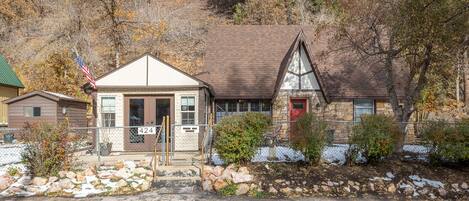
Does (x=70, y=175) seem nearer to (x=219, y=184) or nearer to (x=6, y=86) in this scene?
(x=219, y=184)

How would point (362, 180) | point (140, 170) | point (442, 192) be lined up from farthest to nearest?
1. point (140, 170)
2. point (362, 180)
3. point (442, 192)

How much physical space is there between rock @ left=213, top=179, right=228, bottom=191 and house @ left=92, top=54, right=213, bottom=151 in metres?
5.25

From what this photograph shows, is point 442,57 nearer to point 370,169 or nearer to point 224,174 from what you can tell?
point 370,169

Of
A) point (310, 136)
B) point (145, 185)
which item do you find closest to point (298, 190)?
point (310, 136)

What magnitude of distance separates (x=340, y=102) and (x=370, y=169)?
8.13 metres

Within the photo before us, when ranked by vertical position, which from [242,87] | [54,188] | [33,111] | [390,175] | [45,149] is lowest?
[54,188]

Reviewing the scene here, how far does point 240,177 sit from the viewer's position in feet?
37.1

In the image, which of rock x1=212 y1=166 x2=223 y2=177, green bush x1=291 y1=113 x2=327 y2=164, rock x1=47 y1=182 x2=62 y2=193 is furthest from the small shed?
green bush x1=291 y1=113 x2=327 y2=164

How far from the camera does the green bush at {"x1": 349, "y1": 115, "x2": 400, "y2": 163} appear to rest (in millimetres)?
11719

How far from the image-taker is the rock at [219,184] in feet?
36.5

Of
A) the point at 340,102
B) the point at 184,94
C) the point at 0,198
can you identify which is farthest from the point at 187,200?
the point at 340,102

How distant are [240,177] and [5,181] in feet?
19.7

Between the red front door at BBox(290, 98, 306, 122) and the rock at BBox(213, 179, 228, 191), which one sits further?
the red front door at BBox(290, 98, 306, 122)

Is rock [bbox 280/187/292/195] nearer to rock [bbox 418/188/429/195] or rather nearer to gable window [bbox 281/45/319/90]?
rock [bbox 418/188/429/195]
